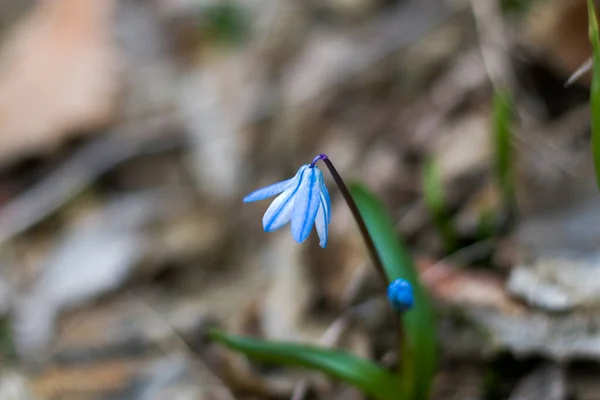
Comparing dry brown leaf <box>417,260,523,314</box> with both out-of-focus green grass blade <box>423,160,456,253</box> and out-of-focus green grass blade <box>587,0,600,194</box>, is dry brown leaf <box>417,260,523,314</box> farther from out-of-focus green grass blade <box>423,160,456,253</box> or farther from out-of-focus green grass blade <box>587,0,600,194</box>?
out-of-focus green grass blade <box>587,0,600,194</box>

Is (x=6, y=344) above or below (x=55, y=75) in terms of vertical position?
below

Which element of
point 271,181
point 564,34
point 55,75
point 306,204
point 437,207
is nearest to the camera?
point 306,204

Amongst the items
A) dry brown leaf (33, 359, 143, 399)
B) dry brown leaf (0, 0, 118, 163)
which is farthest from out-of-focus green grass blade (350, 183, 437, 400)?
dry brown leaf (0, 0, 118, 163)

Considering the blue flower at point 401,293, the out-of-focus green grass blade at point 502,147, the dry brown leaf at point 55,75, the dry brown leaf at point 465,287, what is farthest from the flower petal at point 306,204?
the dry brown leaf at point 55,75

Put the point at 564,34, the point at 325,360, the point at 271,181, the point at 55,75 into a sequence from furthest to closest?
the point at 55,75, the point at 271,181, the point at 564,34, the point at 325,360

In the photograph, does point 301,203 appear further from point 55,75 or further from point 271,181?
point 55,75

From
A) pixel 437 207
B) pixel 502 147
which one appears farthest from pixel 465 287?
pixel 502 147

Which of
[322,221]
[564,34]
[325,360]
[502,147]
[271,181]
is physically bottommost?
[325,360]
